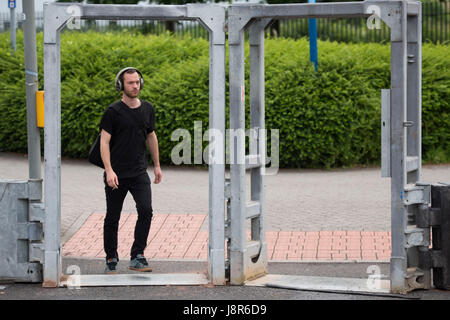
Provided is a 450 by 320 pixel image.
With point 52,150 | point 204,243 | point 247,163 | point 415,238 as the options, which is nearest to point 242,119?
point 247,163

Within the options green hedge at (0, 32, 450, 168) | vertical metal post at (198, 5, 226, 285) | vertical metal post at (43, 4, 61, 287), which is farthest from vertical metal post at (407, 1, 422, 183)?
green hedge at (0, 32, 450, 168)

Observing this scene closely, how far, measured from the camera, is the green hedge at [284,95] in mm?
13672

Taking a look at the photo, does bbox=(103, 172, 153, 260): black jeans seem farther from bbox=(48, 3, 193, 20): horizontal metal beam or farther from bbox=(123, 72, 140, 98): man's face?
bbox=(48, 3, 193, 20): horizontal metal beam

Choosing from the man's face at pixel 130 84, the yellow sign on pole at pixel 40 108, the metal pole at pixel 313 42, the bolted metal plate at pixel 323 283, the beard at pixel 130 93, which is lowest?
the bolted metal plate at pixel 323 283

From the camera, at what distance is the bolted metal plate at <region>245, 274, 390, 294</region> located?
700 centimetres

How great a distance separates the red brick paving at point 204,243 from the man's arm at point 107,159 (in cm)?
132

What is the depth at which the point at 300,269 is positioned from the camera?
310 inches

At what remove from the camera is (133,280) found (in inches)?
288

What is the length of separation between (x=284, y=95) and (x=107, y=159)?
668 centimetres

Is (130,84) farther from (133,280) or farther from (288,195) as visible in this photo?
(288,195)

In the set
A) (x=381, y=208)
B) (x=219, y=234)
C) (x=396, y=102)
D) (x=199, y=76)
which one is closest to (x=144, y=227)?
(x=219, y=234)

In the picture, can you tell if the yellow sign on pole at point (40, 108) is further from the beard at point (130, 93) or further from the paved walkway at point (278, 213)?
the paved walkway at point (278, 213)

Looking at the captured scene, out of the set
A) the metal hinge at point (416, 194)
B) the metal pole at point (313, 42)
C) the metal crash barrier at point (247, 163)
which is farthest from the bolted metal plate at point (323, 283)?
the metal pole at point (313, 42)
